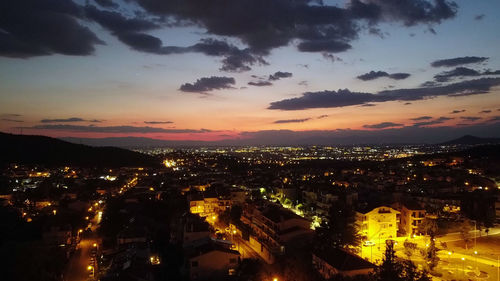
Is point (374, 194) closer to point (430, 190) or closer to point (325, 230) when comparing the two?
point (430, 190)

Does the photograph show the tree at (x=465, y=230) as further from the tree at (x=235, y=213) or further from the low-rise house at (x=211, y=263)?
the tree at (x=235, y=213)

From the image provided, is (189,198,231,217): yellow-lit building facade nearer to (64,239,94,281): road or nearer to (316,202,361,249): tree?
(64,239,94,281): road

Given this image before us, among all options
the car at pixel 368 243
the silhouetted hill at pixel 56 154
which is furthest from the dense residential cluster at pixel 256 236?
the silhouetted hill at pixel 56 154

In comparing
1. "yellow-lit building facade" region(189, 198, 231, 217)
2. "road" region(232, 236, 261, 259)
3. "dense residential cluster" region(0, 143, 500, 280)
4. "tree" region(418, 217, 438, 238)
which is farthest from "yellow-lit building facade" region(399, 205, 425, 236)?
"yellow-lit building facade" region(189, 198, 231, 217)

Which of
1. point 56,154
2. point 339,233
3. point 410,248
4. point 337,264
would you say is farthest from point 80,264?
point 56,154

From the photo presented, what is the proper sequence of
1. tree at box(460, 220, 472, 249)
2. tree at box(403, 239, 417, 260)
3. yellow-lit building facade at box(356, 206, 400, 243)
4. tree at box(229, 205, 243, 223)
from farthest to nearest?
tree at box(229, 205, 243, 223) → yellow-lit building facade at box(356, 206, 400, 243) → tree at box(460, 220, 472, 249) → tree at box(403, 239, 417, 260)

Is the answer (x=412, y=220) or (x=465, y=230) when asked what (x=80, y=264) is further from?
(x=465, y=230)
